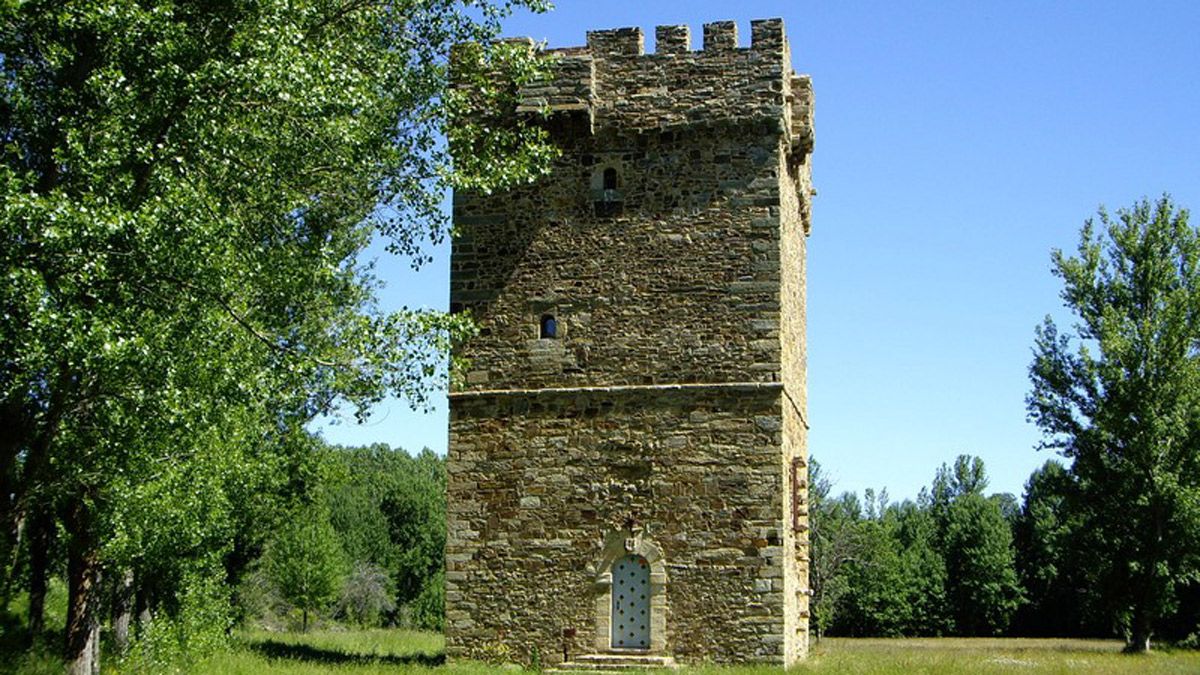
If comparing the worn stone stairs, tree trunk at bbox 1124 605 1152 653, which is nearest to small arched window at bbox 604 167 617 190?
the worn stone stairs

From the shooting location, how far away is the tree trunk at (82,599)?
51.4 feet

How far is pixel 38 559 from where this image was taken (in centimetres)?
1953

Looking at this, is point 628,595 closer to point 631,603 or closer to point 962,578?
point 631,603

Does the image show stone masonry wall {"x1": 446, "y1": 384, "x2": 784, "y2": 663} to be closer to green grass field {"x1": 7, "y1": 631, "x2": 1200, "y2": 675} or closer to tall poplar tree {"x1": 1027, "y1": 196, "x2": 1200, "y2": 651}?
green grass field {"x1": 7, "y1": 631, "x2": 1200, "y2": 675}

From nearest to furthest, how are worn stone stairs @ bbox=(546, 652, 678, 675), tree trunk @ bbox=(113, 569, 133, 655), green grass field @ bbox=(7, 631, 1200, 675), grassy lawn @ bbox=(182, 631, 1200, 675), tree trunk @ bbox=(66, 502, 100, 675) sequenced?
tree trunk @ bbox=(66, 502, 100, 675) < green grass field @ bbox=(7, 631, 1200, 675) < grassy lawn @ bbox=(182, 631, 1200, 675) < worn stone stairs @ bbox=(546, 652, 678, 675) < tree trunk @ bbox=(113, 569, 133, 655)

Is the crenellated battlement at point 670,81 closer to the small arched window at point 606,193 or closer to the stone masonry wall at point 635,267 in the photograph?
the stone masonry wall at point 635,267

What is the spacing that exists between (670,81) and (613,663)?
8.97 meters

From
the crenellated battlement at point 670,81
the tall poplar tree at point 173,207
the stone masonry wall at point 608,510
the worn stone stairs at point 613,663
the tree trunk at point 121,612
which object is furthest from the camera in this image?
the tree trunk at point 121,612

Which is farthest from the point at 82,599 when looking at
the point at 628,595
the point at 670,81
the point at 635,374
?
the point at 670,81

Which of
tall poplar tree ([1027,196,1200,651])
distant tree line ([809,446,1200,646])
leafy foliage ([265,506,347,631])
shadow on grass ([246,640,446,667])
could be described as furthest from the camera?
distant tree line ([809,446,1200,646])

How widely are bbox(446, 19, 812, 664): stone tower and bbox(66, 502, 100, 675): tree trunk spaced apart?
16.4ft

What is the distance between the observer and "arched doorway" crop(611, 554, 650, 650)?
17.7m

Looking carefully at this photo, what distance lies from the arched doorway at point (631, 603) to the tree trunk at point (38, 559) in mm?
8762

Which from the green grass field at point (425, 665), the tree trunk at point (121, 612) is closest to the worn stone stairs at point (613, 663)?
the green grass field at point (425, 665)
